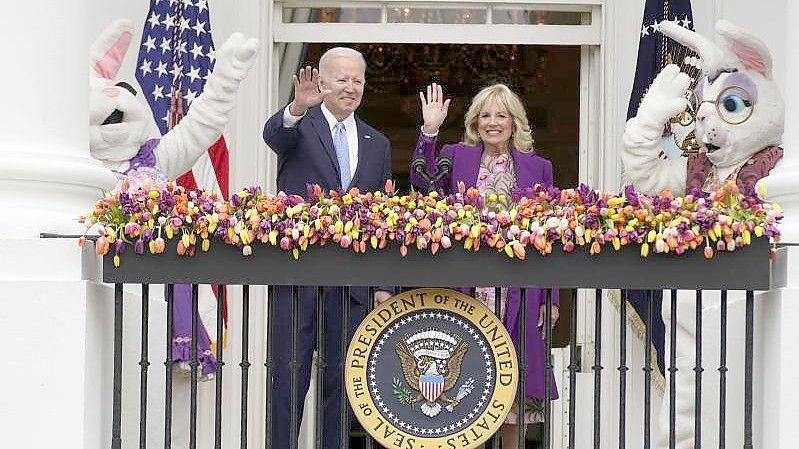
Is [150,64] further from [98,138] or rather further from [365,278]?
[365,278]

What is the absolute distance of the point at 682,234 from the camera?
16.2 ft

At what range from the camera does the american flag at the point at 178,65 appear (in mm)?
7352

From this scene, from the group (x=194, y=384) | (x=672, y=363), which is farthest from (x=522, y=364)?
(x=194, y=384)

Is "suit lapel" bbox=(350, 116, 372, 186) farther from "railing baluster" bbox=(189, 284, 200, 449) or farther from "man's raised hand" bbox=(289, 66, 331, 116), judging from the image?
"railing baluster" bbox=(189, 284, 200, 449)

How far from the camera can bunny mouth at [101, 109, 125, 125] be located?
19.9 ft

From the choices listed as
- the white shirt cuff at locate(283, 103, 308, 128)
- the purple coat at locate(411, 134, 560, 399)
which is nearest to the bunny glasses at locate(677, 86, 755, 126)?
the purple coat at locate(411, 134, 560, 399)

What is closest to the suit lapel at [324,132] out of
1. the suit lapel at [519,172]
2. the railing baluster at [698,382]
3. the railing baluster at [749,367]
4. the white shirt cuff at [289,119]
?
the white shirt cuff at [289,119]

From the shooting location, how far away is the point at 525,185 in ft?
20.0

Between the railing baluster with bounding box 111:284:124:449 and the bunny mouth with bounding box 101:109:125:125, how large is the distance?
1.15 meters

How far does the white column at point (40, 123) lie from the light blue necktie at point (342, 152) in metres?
1.12

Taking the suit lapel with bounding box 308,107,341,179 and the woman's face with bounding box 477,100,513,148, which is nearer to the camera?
the suit lapel with bounding box 308,107,341,179

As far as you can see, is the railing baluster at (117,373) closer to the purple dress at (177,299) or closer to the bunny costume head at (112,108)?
the purple dress at (177,299)

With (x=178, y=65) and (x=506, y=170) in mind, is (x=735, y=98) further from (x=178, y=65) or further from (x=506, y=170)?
(x=178, y=65)

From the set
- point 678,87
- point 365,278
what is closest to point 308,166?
point 365,278
